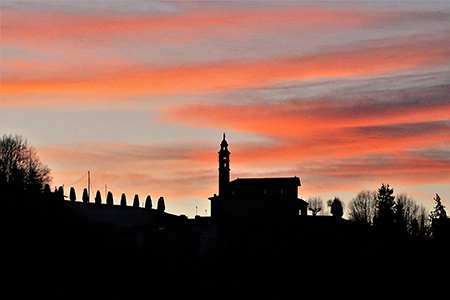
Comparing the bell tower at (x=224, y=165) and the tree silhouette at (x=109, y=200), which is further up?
the bell tower at (x=224, y=165)

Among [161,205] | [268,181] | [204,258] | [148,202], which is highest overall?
[268,181]

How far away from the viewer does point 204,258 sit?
62938 mm

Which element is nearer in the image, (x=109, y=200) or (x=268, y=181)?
(x=109, y=200)

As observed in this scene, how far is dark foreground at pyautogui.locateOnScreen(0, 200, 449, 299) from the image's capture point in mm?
50688

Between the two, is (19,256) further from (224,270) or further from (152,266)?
(224,270)

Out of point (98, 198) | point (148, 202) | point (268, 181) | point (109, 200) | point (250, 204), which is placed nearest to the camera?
point (109, 200)

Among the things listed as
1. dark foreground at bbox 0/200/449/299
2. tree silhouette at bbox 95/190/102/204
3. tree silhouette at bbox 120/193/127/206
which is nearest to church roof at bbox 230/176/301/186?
tree silhouette at bbox 120/193/127/206

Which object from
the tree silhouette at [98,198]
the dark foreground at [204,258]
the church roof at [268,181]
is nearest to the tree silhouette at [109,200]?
the tree silhouette at [98,198]

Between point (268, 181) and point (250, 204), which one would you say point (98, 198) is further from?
point (268, 181)

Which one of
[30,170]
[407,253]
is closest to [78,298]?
[407,253]

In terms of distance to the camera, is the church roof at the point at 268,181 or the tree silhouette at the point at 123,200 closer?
the tree silhouette at the point at 123,200

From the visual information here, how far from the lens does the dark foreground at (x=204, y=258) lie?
50.7 meters

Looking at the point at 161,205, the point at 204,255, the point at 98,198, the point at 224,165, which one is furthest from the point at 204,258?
the point at 98,198

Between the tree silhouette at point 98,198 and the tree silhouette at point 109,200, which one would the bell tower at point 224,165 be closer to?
the tree silhouette at point 109,200
